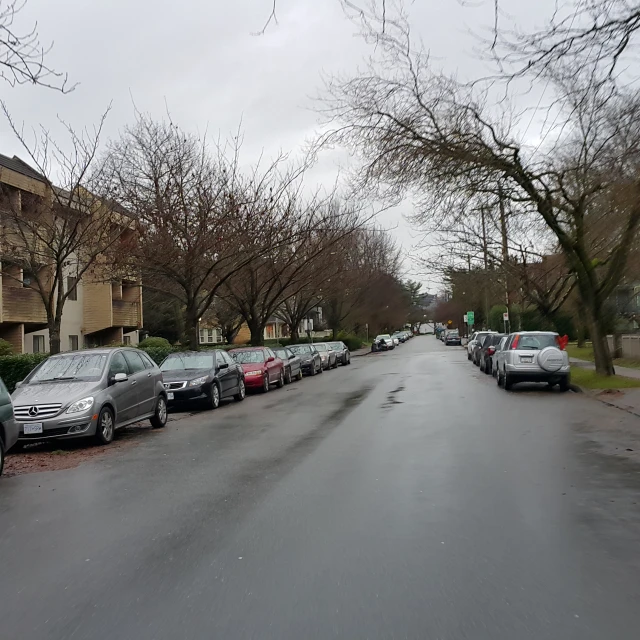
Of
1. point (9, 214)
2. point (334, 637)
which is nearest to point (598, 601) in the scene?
point (334, 637)

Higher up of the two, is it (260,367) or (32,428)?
(260,367)

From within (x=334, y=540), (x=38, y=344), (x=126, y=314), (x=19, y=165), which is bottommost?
(x=334, y=540)

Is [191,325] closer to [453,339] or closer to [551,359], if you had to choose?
[551,359]

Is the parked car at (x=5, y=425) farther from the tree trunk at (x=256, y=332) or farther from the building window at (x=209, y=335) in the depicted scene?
the building window at (x=209, y=335)

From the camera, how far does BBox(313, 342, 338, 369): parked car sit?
118 feet

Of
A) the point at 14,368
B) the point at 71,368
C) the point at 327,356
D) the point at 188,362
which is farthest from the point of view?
the point at 327,356

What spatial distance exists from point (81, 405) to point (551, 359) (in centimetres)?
1244

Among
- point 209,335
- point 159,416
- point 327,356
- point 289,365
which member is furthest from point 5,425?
point 209,335

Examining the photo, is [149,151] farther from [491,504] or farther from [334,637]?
[334,637]

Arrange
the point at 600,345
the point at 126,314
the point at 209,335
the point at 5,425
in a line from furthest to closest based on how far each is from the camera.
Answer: the point at 209,335
the point at 126,314
the point at 600,345
the point at 5,425

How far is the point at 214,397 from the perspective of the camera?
699 inches

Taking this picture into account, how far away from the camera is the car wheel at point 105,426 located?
1169cm

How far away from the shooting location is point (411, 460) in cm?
937

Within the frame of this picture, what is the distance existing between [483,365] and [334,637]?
26.4 m
